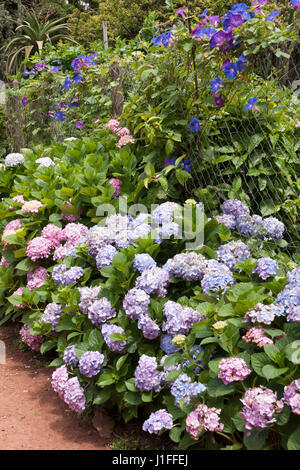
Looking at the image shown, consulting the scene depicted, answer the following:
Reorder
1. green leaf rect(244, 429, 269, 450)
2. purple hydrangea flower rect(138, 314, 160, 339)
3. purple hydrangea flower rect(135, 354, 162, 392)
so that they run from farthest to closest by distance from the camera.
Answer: purple hydrangea flower rect(138, 314, 160, 339) → purple hydrangea flower rect(135, 354, 162, 392) → green leaf rect(244, 429, 269, 450)

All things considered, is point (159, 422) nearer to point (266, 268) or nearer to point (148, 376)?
point (148, 376)

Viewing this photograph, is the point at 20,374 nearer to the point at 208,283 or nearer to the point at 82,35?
the point at 208,283

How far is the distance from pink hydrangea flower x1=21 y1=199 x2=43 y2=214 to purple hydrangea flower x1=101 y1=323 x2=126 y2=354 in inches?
49.7

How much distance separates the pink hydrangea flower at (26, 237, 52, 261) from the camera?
3104mm

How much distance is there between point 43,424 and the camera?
238 centimetres

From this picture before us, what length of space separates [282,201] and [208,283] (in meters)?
1.28

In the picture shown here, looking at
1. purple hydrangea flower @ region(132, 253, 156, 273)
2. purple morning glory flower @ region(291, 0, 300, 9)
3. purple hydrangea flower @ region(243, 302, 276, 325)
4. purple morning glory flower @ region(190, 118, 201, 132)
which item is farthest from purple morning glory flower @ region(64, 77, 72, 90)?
purple hydrangea flower @ region(243, 302, 276, 325)

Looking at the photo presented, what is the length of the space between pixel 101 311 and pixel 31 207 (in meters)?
1.20

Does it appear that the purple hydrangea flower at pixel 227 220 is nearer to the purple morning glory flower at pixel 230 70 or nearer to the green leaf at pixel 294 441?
the purple morning glory flower at pixel 230 70

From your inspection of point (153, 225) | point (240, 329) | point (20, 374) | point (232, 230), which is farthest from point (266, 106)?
point (20, 374)

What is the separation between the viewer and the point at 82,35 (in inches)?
603

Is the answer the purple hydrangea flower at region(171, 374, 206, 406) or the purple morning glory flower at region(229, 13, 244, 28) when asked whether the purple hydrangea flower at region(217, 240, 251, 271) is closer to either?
the purple hydrangea flower at region(171, 374, 206, 406)

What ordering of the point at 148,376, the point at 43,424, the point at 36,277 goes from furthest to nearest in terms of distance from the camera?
the point at 36,277 → the point at 43,424 → the point at 148,376

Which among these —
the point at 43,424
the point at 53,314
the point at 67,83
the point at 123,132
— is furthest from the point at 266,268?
the point at 67,83
